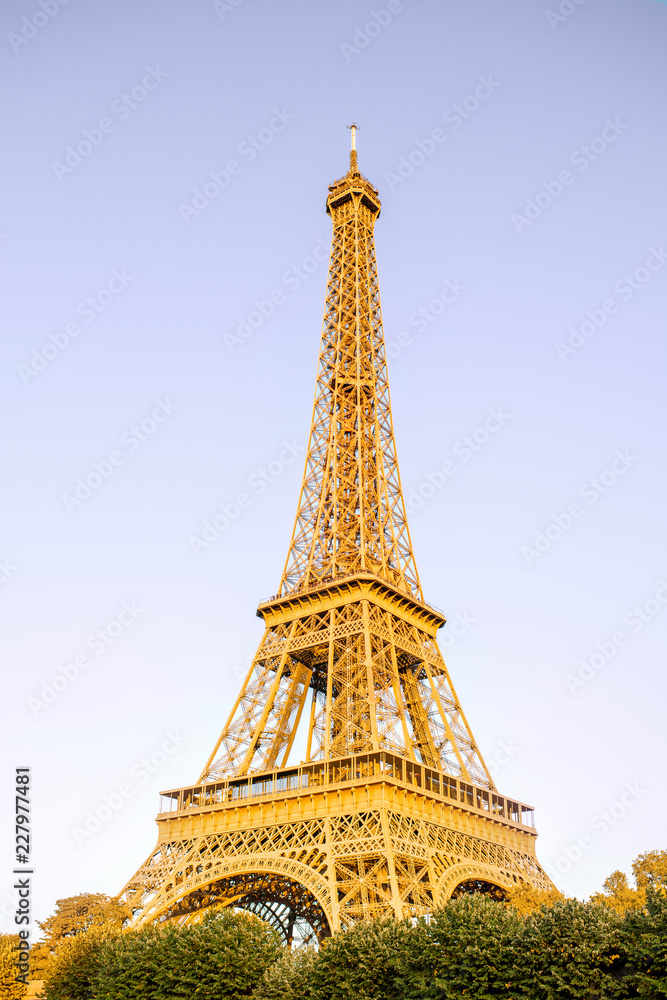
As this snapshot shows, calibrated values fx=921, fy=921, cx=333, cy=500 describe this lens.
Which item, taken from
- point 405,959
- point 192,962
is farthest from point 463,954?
point 192,962

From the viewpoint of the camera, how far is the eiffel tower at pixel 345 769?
40406mm

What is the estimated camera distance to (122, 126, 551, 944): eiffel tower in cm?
4041

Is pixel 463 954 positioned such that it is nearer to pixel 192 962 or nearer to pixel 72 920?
pixel 192 962

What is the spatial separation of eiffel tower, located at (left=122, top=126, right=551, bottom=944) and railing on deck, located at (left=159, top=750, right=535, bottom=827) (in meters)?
0.08

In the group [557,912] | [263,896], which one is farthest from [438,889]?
[263,896]

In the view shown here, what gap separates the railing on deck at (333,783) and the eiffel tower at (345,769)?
0.08m

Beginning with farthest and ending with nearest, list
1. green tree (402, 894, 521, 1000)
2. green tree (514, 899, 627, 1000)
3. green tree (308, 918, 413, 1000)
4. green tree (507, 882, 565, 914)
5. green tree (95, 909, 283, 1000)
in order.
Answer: green tree (507, 882, 565, 914) → green tree (95, 909, 283, 1000) → green tree (308, 918, 413, 1000) → green tree (402, 894, 521, 1000) → green tree (514, 899, 627, 1000)

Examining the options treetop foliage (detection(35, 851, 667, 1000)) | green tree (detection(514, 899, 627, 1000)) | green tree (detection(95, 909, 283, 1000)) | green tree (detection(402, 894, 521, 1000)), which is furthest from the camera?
green tree (detection(95, 909, 283, 1000))

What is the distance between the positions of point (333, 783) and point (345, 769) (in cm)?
101

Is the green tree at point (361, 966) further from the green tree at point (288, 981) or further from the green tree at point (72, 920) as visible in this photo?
the green tree at point (72, 920)

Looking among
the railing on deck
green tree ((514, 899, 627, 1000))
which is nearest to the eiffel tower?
the railing on deck

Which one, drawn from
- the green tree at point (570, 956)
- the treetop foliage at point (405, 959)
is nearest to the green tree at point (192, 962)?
the treetop foliage at point (405, 959)

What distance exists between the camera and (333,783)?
140 ft

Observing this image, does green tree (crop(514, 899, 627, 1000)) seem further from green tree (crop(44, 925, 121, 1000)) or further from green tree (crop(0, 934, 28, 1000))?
green tree (crop(0, 934, 28, 1000))
